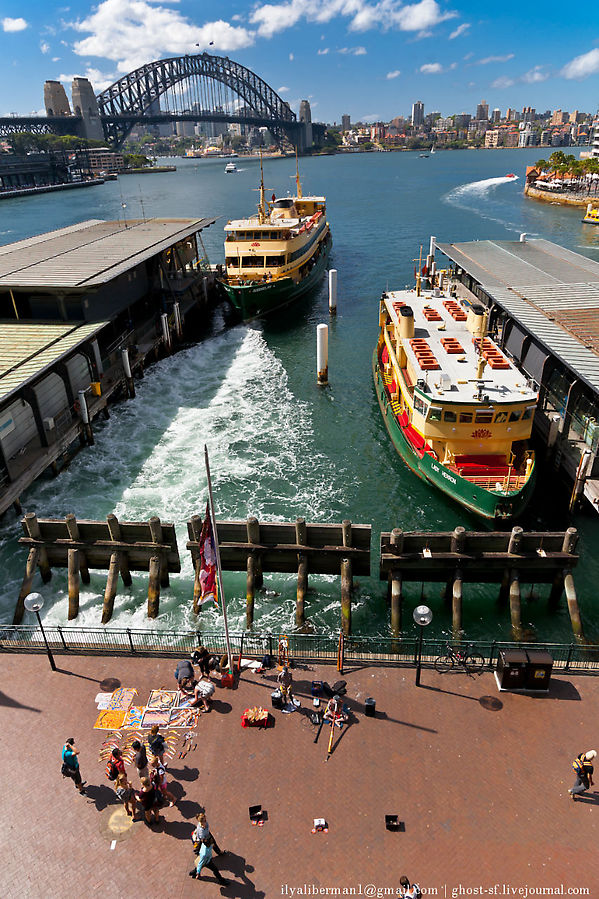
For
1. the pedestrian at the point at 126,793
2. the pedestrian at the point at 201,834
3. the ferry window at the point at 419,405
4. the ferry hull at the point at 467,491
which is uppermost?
the ferry window at the point at 419,405

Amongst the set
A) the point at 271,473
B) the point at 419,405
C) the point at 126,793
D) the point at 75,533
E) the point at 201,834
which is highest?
the point at 419,405

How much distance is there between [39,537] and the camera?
25.2m

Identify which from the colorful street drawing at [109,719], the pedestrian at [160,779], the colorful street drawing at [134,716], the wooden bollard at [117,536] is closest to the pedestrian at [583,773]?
the pedestrian at [160,779]

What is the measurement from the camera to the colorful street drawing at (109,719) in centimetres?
1675

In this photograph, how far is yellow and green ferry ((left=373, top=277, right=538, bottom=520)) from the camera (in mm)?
27953

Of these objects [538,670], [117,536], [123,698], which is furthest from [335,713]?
[117,536]

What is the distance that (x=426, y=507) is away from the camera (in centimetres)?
3198

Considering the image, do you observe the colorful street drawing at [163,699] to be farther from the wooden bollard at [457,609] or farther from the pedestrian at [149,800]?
the wooden bollard at [457,609]

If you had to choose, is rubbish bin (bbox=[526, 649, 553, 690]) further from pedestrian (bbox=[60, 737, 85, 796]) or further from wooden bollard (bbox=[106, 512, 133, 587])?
wooden bollard (bbox=[106, 512, 133, 587])

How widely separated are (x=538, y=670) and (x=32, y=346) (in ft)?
110

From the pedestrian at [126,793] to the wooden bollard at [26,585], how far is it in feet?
39.8

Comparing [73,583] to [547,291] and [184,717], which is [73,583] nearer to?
[184,717]

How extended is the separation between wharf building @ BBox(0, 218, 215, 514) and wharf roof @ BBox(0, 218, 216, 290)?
0.10 m

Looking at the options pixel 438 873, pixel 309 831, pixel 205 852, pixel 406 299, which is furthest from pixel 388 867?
pixel 406 299
